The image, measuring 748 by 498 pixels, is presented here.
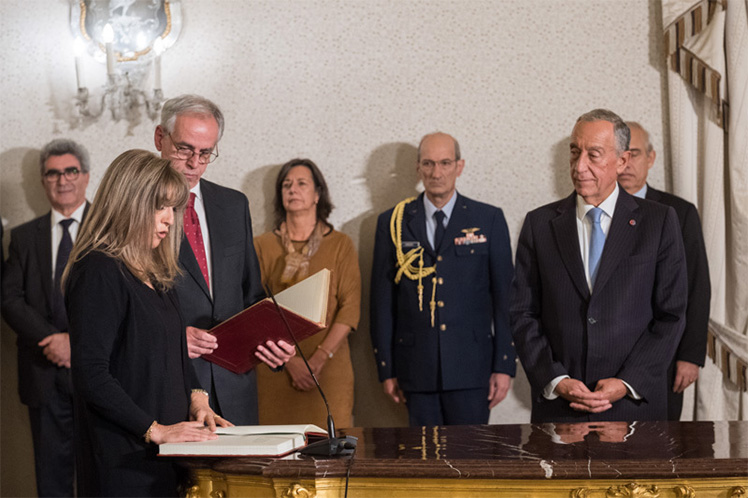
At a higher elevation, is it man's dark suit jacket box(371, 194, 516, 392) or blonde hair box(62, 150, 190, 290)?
blonde hair box(62, 150, 190, 290)

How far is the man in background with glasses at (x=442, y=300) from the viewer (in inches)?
150

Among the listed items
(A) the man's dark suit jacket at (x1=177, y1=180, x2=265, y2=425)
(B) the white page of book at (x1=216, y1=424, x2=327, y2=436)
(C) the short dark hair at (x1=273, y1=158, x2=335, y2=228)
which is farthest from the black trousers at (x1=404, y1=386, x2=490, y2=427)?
(B) the white page of book at (x1=216, y1=424, x2=327, y2=436)

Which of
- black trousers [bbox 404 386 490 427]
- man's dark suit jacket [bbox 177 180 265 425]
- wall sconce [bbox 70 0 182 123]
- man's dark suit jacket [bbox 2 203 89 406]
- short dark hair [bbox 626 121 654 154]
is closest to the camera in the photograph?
man's dark suit jacket [bbox 177 180 265 425]

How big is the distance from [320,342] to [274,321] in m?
1.68

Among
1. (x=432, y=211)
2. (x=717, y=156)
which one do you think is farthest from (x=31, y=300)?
(x=717, y=156)

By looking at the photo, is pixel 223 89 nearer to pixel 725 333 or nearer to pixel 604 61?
pixel 604 61

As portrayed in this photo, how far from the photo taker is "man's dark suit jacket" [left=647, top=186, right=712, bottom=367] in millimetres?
3568

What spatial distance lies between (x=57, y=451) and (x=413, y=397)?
5.59ft

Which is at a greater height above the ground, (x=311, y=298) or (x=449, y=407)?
(x=311, y=298)

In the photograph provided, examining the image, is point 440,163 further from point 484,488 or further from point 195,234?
point 484,488

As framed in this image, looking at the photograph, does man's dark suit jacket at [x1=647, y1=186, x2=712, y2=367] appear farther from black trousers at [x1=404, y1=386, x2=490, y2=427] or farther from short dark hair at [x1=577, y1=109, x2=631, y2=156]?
short dark hair at [x1=577, y1=109, x2=631, y2=156]

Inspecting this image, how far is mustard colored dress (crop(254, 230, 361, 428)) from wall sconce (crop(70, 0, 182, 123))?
1.08 meters

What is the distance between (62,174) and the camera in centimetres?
421

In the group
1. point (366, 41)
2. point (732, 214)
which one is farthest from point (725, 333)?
point (366, 41)
